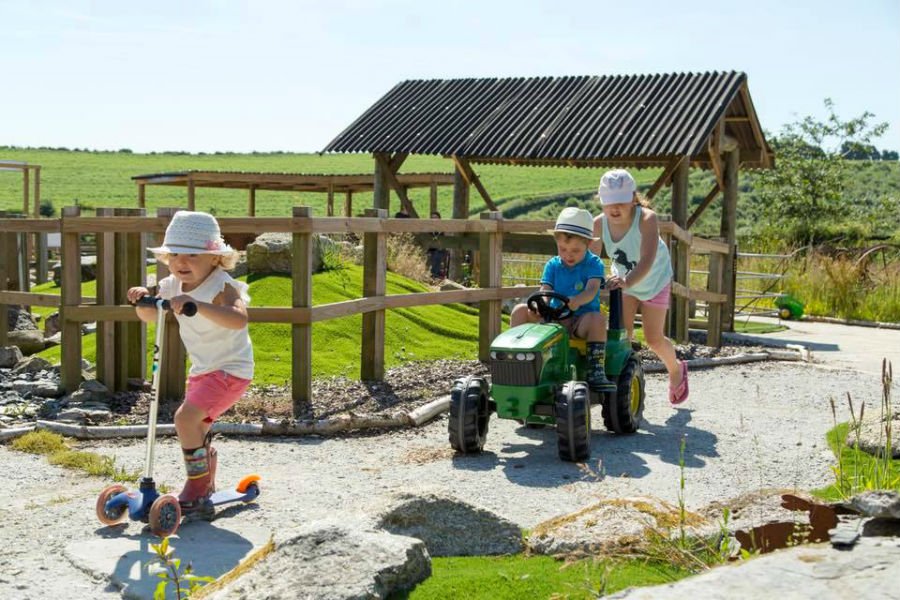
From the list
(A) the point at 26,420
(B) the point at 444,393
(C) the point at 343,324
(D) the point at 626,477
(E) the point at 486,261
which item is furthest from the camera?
(C) the point at 343,324

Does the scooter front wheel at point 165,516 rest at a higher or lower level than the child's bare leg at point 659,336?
lower

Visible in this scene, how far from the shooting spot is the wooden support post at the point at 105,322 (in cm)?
929

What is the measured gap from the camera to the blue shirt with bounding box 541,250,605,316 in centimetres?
807

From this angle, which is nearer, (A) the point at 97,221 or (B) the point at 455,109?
(A) the point at 97,221

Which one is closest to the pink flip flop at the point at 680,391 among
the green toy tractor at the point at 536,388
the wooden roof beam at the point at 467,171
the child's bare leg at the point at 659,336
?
the child's bare leg at the point at 659,336

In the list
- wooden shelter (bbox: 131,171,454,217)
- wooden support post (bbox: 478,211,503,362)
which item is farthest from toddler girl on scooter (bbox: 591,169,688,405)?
wooden shelter (bbox: 131,171,454,217)

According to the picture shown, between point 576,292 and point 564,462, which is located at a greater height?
point 576,292

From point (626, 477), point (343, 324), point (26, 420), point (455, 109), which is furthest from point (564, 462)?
point (455, 109)

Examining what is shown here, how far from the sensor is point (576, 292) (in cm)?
807

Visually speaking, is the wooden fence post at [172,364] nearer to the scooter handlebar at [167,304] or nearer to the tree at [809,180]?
the scooter handlebar at [167,304]

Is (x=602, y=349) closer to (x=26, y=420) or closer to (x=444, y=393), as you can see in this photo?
(x=444, y=393)

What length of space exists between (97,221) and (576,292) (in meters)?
3.69

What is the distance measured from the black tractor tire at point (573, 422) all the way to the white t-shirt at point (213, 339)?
209 cm

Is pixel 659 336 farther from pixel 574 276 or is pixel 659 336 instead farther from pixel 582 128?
pixel 582 128
